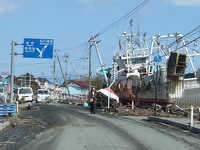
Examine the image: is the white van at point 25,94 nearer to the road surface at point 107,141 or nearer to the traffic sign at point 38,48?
the traffic sign at point 38,48

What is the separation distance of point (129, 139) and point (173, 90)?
44.5ft

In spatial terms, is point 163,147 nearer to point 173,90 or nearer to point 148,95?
point 173,90

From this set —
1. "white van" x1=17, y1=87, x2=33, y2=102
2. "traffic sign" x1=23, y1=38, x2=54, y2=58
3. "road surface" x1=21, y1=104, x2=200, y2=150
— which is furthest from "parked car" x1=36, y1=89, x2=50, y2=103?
"road surface" x1=21, y1=104, x2=200, y2=150

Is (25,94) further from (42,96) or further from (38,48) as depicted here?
(42,96)

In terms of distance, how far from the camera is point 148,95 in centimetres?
2469

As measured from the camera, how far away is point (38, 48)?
22.2m

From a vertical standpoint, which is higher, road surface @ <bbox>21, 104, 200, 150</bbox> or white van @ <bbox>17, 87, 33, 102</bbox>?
white van @ <bbox>17, 87, 33, 102</bbox>

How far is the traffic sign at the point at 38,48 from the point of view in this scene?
21781 millimetres

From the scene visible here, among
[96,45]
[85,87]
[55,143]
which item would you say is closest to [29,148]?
[55,143]

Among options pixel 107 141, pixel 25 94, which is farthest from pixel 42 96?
pixel 107 141

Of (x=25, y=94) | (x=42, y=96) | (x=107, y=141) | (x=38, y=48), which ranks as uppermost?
(x=38, y=48)

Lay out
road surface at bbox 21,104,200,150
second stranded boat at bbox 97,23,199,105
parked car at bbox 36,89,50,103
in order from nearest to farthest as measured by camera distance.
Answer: road surface at bbox 21,104,200,150, second stranded boat at bbox 97,23,199,105, parked car at bbox 36,89,50,103

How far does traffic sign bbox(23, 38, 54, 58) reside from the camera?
2178 cm

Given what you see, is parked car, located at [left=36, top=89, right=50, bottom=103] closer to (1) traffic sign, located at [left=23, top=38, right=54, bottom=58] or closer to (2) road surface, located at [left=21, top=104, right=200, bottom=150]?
(1) traffic sign, located at [left=23, top=38, right=54, bottom=58]
